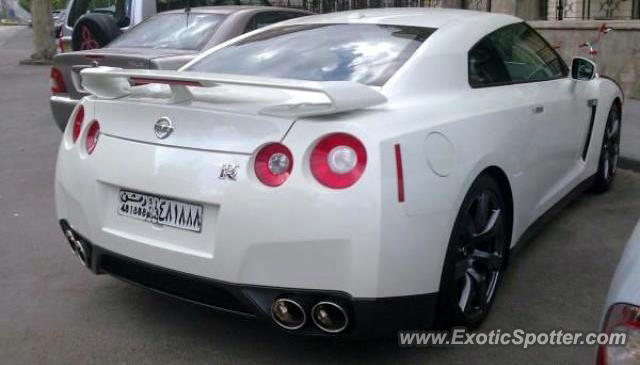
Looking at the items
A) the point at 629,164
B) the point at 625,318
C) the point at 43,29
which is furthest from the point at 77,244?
the point at 43,29

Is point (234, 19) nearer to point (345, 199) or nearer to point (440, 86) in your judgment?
point (440, 86)

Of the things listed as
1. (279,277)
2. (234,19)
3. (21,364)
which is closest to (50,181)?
(234,19)

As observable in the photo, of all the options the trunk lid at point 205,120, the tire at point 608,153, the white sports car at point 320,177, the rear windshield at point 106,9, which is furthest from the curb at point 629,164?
the rear windshield at point 106,9

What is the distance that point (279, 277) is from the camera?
289 centimetres

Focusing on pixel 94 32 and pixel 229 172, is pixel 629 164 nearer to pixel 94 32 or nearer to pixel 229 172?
pixel 229 172

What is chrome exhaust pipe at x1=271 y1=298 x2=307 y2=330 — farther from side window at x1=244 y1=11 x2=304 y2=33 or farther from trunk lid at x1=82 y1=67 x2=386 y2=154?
side window at x1=244 y1=11 x2=304 y2=33

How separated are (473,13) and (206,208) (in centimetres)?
224

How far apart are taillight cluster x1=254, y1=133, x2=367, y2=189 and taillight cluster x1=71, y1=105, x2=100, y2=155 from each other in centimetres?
99

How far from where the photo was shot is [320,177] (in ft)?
9.34

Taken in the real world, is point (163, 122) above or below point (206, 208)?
above

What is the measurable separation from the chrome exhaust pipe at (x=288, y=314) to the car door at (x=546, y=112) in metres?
1.71

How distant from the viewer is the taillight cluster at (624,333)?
1.93m

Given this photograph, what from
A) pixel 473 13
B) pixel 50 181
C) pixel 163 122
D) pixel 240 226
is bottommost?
pixel 50 181

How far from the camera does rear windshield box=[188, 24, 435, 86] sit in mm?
3590
